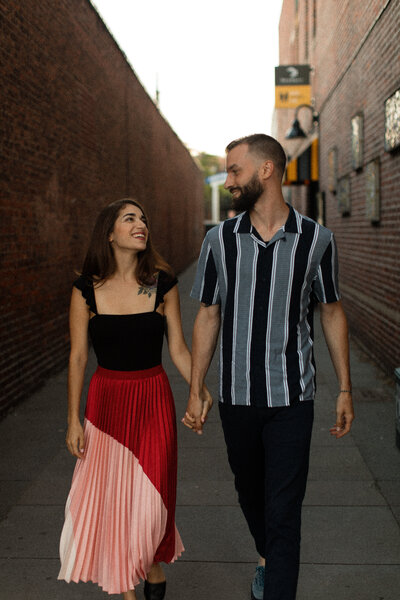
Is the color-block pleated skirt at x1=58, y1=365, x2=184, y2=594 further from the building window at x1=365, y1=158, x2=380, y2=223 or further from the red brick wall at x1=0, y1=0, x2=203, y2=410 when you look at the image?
the building window at x1=365, y1=158, x2=380, y2=223

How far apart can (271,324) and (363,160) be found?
8189 millimetres

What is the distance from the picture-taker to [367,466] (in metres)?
5.31

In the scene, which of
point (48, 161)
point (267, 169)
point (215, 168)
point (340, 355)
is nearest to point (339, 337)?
point (340, 355)

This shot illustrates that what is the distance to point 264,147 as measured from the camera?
116 inches

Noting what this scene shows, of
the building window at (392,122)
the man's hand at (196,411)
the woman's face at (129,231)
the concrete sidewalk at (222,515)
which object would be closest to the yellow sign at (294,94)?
the building window at (392,122)

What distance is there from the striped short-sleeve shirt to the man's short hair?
0.25m

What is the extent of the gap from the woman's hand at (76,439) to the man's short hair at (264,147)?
139cm

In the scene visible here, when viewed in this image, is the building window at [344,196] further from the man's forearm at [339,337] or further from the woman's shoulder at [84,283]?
the woman's shoulder at [84,283]

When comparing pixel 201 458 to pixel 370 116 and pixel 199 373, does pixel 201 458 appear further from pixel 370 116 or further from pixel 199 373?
pixel 370 116

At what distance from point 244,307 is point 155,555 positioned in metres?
1.20

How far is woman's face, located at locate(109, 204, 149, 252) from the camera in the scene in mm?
3268

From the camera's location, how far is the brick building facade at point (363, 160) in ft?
27.6

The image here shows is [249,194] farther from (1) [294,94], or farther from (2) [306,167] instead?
(1) [294,94]

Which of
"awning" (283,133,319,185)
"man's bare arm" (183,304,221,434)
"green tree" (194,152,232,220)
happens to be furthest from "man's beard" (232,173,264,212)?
"green tree" (194,152,232,220)
